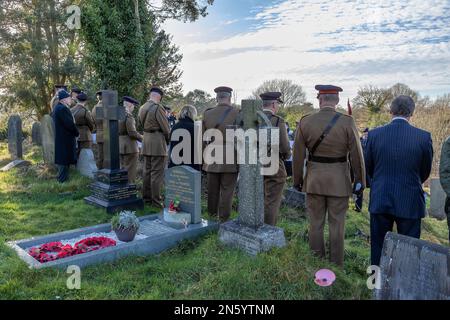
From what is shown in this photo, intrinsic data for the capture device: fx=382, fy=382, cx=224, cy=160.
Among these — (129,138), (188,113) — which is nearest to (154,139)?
(188,113)

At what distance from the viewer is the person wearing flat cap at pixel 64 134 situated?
8.84m

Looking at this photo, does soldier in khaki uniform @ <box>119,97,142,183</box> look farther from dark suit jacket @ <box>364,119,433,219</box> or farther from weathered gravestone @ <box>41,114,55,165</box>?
dark suit jacket @ <box>364,119,433,219</box>

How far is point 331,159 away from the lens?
189 inches

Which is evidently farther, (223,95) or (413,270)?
(223,95)

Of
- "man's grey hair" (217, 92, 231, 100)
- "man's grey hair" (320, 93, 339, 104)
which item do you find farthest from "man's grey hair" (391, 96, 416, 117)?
"man's grey hair" (217, 92, 231, 100)

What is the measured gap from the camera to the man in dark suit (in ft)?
14.0

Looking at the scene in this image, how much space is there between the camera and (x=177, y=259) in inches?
203

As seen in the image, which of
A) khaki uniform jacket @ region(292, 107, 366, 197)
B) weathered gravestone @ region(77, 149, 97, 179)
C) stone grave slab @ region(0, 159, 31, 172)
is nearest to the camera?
khaki uniform jacket @ region(292, 107, 366, 197)

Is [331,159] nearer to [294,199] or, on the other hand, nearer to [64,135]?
[294,199]

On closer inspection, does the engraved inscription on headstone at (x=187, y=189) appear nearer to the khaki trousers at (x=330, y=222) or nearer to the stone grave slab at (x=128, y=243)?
the stone grave slab at (x=128, y=243)

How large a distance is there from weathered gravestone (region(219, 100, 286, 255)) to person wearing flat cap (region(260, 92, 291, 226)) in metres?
0.84

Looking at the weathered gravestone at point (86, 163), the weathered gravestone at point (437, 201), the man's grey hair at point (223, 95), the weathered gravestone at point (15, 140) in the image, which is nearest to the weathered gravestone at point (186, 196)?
the man's grey hair at point (223, 95)

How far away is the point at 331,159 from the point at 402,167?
0.82m
